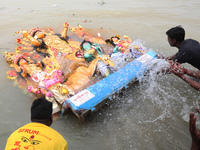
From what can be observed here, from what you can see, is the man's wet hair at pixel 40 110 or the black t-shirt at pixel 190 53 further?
the black t-shirt at pixel 190 53

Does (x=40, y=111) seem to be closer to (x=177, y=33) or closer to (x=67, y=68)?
(x=67, y=68)

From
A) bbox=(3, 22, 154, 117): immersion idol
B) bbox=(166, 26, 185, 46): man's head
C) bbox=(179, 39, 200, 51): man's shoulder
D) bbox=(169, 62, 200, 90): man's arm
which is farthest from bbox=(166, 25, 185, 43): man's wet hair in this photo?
bbox=(3, 22, 154, 117): immersion idol

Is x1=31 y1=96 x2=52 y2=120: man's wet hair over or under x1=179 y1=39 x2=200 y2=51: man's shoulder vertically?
under

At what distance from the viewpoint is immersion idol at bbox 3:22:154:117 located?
116 inches

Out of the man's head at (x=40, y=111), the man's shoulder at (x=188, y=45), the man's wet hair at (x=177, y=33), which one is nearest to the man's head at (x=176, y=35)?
the man's wet hair at (x=177, y=33)

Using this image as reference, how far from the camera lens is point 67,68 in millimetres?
3861

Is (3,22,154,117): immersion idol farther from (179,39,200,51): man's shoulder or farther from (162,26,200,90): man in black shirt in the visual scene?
(179,39,200,51): man's shoulder

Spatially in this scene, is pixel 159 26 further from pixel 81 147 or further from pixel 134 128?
pixel 81 147

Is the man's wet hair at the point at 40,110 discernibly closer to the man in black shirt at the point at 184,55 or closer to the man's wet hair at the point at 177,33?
the man in black shirt at the point at 184,55

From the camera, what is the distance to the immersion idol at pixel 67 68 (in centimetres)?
295

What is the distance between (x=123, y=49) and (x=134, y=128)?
2.56 metres

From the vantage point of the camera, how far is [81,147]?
95.5 inches

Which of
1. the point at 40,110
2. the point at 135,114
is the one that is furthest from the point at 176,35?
the point at 40,110

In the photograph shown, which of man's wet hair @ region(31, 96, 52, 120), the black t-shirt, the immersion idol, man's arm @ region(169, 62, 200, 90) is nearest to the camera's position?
man's wet hair @ region(31, 96, 52, 120)
